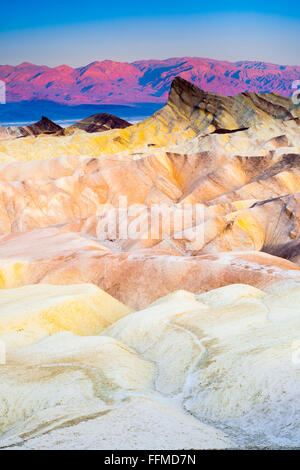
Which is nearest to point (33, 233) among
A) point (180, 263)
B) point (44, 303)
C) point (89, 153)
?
point (180, 263)

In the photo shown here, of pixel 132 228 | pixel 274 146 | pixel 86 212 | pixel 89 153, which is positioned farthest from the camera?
pixel 89 153

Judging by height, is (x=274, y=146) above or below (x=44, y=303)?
above

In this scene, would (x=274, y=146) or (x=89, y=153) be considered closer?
(x=274, y=146)

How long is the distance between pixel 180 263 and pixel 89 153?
86.8 metres

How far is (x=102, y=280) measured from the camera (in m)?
40.8

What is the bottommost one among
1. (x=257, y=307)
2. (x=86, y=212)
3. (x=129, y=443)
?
(x=86, y=212)

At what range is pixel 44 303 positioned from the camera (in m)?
28.3

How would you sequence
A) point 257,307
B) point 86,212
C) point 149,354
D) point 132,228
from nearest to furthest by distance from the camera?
point 149,354 < point 257,307 < point 132,228 < point 86,212

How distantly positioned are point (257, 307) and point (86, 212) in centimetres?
5238

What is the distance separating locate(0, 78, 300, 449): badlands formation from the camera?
41.6 feet

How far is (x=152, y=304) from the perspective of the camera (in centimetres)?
3105

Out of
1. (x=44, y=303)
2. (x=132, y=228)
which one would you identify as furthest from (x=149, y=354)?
(x=132, y=228)

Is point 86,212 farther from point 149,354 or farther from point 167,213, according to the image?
point 149,354

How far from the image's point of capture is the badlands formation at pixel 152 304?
12680 mm
